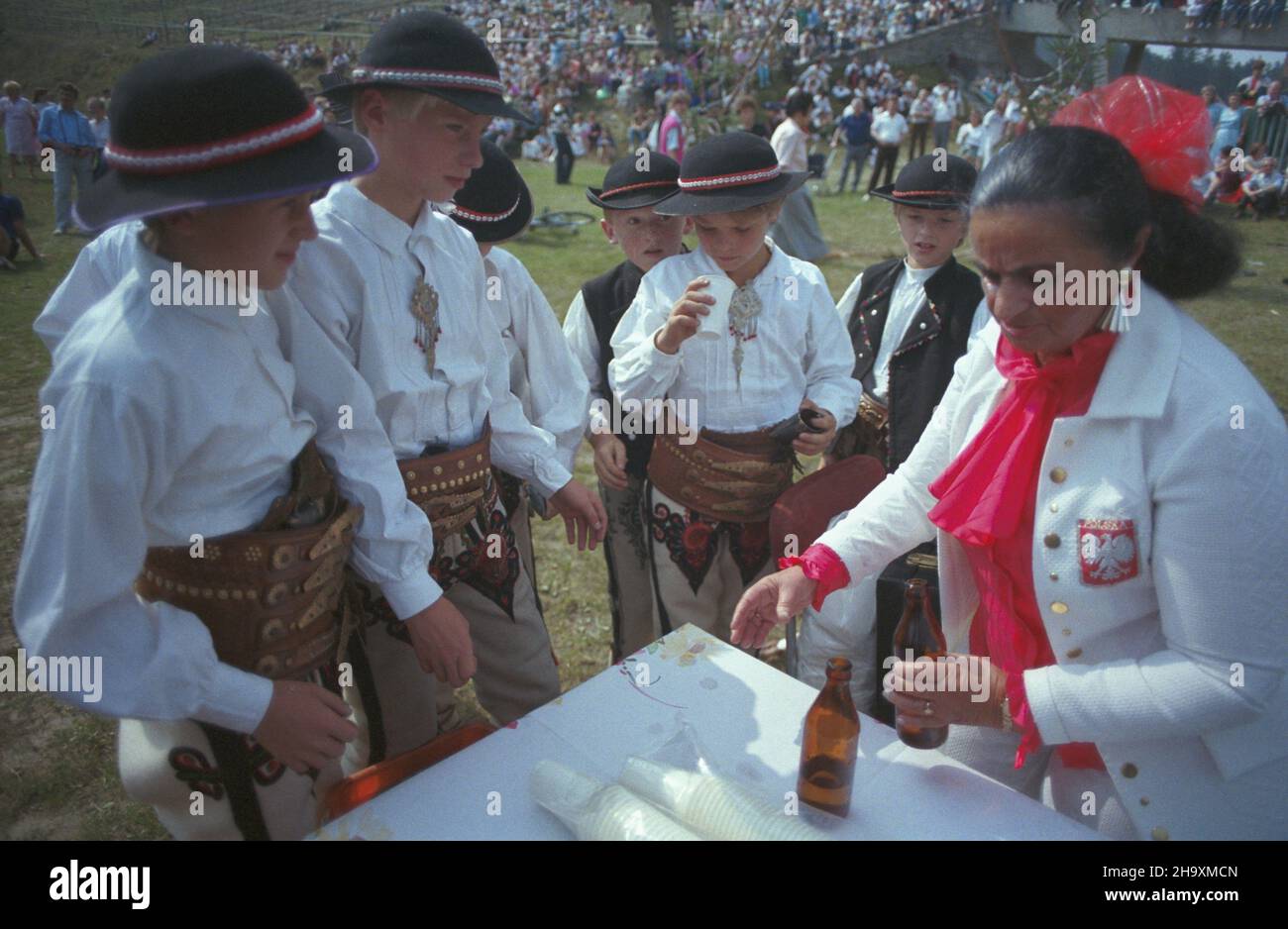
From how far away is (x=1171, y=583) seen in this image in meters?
1.44

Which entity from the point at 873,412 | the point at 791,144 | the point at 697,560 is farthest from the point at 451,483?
the point at 791,144

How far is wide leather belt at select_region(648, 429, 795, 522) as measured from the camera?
273 cm

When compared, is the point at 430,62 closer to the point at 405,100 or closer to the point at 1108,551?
the point at 405,100

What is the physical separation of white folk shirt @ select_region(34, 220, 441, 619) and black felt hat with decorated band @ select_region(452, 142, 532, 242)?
1170 millimetres

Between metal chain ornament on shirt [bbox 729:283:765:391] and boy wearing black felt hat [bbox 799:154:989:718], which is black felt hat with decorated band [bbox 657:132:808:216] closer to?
metal chain ornament on shirt [bbox 729:283:765:391]

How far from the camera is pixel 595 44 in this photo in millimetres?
30516

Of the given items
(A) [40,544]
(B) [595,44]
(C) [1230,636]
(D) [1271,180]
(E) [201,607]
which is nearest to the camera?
(A) [40,544]

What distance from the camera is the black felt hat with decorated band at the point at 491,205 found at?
9.14 feet

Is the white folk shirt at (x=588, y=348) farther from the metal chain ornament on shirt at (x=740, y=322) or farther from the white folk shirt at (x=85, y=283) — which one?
the white folk shirt at (x=85, y=283)

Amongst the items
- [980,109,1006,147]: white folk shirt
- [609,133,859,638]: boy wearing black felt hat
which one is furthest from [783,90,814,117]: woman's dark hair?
[609,133,859,638]: boy wearing black felt hat

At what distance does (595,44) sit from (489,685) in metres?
32.6

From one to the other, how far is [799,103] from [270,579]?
9.01 m
